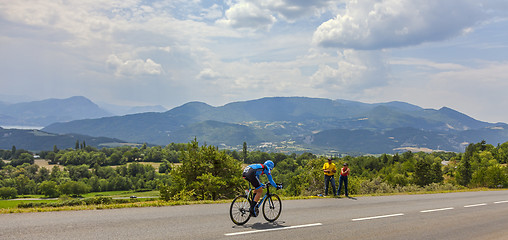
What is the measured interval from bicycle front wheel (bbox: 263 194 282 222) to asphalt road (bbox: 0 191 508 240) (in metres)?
0.25

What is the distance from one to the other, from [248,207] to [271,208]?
3.14ft

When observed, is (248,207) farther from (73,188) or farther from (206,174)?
(73,188)

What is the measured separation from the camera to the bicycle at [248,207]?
33.3 feet

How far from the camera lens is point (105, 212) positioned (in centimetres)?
1130

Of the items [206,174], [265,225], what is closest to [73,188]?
[206,174]

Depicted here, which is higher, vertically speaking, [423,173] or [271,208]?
[271,208]

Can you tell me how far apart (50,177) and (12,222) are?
16438 cm

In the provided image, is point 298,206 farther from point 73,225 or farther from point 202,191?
point 73,225

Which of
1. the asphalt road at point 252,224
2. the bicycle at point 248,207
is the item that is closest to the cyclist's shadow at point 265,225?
the asphalt road at point 252,224

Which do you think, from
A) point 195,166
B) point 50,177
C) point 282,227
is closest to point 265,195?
point 282,227

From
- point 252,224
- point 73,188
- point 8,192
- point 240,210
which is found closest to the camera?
Answer: point 240,210

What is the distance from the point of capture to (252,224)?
409 inches

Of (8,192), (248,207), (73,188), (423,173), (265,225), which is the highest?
(248,207)

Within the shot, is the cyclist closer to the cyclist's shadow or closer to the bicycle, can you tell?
the bicycle
